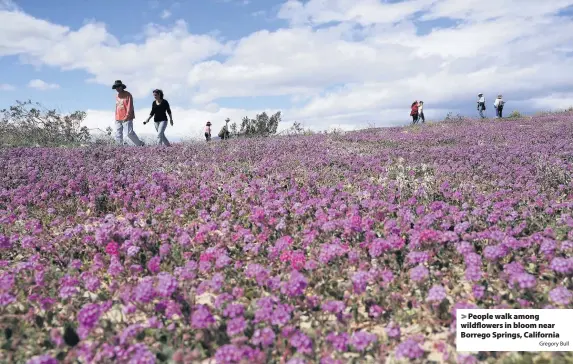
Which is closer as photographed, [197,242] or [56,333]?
[56,333]

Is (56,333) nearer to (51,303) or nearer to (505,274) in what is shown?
(51,303)

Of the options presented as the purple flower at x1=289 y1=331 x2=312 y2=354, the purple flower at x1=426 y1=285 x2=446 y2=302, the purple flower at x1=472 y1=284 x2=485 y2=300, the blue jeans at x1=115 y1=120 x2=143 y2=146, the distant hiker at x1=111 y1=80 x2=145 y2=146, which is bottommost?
the purple flower at x1=289 y1=331 x2=312 y2=354

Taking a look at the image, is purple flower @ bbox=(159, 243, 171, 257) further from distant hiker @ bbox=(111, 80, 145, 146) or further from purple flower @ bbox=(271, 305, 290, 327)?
distant hiker @ bbox=(111, 80, 145, 146)

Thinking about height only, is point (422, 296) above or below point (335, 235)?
below

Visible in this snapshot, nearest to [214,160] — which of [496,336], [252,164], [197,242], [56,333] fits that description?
[252,164]

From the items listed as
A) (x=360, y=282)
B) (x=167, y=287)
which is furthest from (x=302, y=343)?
(x=167, y=287)

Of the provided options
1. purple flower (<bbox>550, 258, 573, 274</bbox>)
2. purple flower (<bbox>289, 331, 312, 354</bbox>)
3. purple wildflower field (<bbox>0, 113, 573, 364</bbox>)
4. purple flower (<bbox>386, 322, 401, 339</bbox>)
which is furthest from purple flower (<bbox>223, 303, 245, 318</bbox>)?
purple flower (<bbox>550, 258, 573, 274</bbox>)

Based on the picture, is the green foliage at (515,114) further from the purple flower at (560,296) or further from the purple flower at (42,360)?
the purple flower at (42,360)

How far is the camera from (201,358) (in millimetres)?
3807

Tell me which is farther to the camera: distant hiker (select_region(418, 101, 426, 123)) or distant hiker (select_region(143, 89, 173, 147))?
distant hiker (select_region(418, 101, 426, 123))

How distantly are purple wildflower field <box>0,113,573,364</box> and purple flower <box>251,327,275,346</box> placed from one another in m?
0.01

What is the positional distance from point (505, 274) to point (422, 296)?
0.90 m
